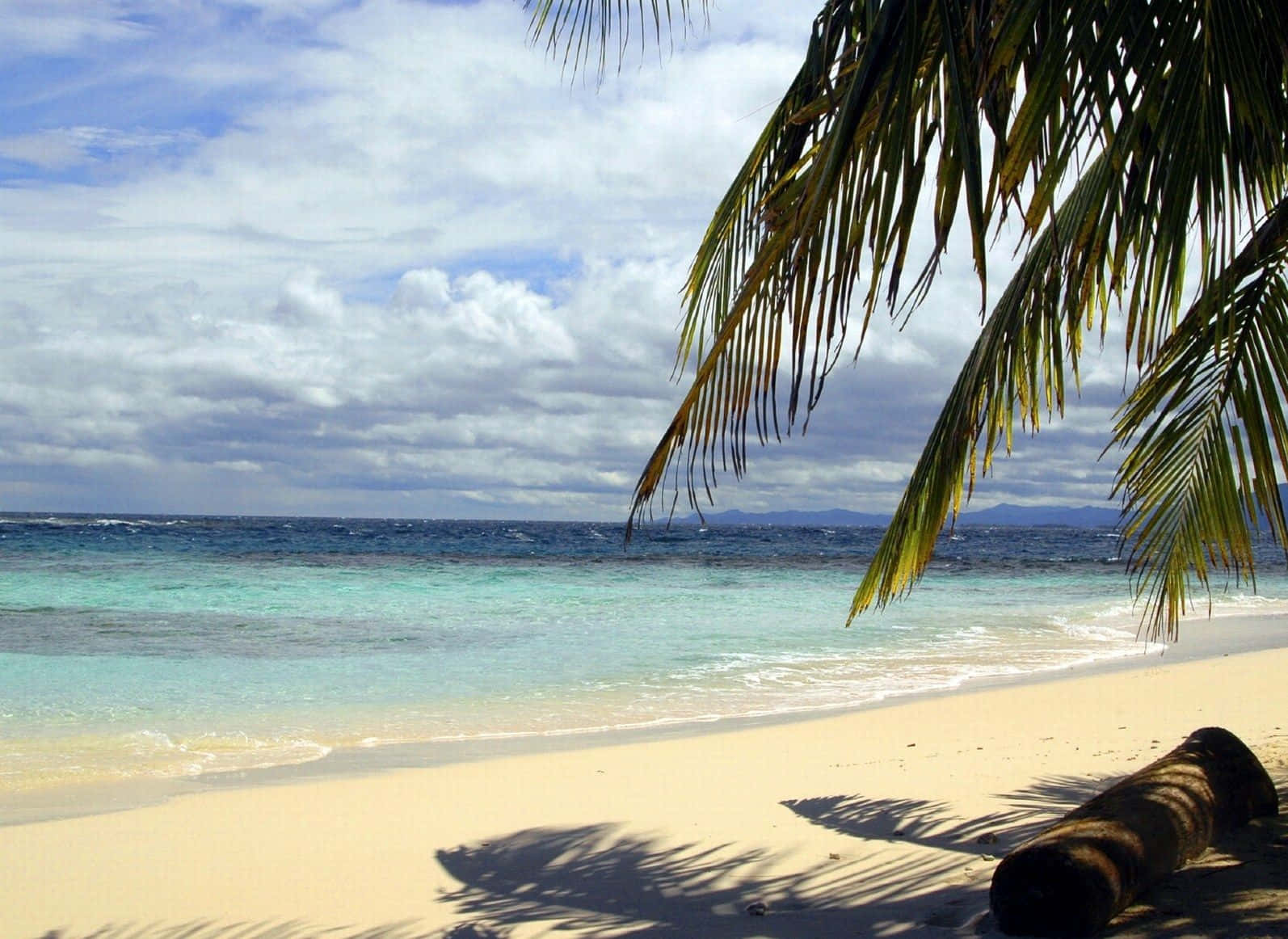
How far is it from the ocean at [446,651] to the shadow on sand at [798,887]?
143cm

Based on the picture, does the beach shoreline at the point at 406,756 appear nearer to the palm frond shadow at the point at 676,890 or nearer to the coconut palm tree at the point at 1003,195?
the palm frond shadow at the point at 676,890

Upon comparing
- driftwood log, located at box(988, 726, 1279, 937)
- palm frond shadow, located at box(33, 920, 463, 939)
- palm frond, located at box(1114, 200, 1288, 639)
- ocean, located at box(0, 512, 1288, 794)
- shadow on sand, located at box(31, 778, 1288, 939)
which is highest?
palm frond, located at box(1114, 200, 1288, 639)

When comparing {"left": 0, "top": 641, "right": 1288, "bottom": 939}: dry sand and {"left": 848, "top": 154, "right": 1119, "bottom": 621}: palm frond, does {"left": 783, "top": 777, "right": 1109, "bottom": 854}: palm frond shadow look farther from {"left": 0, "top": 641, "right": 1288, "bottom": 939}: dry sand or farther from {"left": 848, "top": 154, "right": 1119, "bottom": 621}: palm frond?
{"left": 848, "top": 154, "right": 1119, "bottom": 621}: palm frond

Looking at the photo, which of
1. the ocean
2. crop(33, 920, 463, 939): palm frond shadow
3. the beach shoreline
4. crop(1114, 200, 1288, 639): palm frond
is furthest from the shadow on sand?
the beach shoreline

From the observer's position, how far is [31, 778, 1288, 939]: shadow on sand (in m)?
2.97

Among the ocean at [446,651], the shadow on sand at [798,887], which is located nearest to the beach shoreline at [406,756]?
the ocean at [446,651]

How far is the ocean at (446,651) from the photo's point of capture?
7.18m

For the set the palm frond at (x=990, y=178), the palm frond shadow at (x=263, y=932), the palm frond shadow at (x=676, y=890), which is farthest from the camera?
the palm frond shadow at (x=263, y=932)

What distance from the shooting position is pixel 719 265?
102 inches

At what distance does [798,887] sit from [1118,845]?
1095 mm

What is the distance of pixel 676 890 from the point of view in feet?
12.2

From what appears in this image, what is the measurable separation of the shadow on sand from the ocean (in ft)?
4.70

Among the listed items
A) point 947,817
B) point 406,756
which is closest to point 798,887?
point 947,817

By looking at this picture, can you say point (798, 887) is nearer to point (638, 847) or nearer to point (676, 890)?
point (676, 890)
